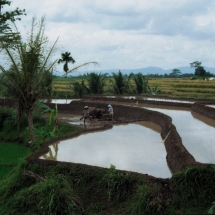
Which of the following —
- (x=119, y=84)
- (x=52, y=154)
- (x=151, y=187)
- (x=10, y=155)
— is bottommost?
(x=10, y=155)

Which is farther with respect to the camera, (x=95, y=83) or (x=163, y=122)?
(x=95, y=83)

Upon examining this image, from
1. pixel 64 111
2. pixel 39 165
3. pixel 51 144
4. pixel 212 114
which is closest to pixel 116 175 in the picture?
pixel 39 165

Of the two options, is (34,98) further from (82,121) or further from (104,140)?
(82,121)

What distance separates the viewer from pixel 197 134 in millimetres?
11102

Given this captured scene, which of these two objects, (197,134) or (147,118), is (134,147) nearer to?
(197,134)

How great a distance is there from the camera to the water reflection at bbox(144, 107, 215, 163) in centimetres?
858

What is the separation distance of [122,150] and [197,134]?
235 cm

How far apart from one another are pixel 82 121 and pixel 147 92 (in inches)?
440

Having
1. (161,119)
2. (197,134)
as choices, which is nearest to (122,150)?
(197,134)

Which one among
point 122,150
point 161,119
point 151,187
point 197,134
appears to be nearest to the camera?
point 151,187

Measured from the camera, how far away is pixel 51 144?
34.7 feet

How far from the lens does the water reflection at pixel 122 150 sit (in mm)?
8062

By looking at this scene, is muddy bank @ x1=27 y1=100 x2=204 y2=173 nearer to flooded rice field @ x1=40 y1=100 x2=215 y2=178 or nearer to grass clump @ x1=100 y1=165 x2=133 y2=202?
flooded rice field @ x1=40 y1=100 x2=215 y2=178

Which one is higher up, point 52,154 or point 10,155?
point 52,154
